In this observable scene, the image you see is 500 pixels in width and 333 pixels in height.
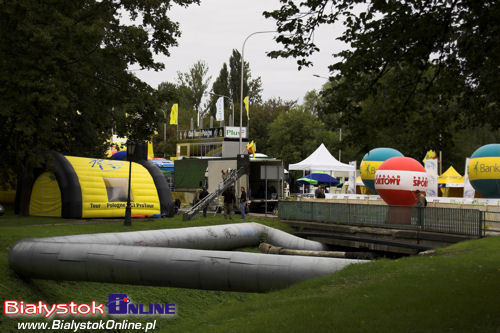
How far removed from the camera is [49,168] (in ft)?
82.1

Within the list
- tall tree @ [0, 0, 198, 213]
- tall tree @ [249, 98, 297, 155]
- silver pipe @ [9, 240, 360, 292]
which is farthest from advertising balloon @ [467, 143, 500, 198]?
tall tree @ [249, 98, 297, 155]

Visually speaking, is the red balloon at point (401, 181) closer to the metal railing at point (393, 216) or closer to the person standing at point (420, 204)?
the person standing at point (420, 204)

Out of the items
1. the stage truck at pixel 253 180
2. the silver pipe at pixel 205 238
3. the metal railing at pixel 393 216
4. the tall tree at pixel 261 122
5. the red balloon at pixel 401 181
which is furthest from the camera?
the tall tree at pixel 261 122

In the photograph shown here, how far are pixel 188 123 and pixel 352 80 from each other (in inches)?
3804

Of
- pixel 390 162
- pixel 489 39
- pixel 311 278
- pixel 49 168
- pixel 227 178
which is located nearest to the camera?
pixel 489 39

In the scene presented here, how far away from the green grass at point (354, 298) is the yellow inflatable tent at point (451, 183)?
31.0 meters

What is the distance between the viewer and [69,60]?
17.1 m

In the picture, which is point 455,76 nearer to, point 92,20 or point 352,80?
point 352,80

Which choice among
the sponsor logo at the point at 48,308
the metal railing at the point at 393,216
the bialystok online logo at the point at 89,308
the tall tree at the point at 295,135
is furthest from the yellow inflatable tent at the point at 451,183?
the sponsor logo at the point at 48,308

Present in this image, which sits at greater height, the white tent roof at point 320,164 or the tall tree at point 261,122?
the tall tree at point 261,122

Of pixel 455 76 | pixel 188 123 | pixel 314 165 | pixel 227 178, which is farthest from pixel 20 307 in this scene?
pixel 188 123

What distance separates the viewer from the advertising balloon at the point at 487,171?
101 feet

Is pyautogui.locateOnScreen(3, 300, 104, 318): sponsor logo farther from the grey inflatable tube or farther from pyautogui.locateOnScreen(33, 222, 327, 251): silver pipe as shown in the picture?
pyautogui.locateOnScreen(33, 222, 327, 251): silver pipe

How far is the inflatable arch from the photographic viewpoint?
84.8 feet
